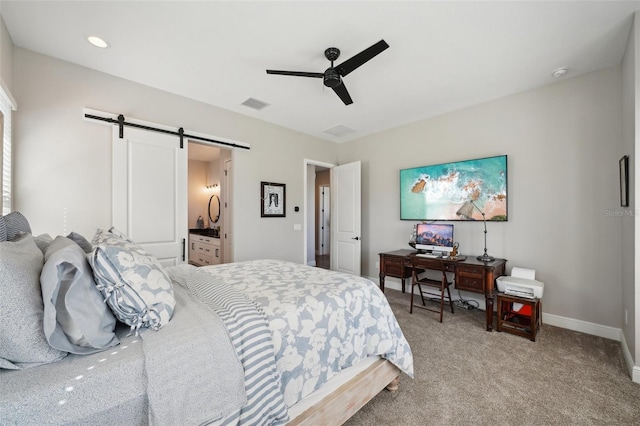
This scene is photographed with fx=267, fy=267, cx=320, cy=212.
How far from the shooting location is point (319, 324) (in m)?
1.45

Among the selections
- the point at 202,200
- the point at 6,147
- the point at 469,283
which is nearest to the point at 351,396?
the point at 469,283

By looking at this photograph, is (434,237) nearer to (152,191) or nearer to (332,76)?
(332,76)

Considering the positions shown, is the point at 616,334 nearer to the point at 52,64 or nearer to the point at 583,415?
the point at 583,415

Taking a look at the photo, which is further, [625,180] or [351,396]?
[625,180]

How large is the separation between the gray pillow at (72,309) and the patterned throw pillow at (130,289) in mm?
45

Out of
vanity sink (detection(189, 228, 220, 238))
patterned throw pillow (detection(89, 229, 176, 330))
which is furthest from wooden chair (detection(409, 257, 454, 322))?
vanity sink (detection(189, 228, 220, 238))

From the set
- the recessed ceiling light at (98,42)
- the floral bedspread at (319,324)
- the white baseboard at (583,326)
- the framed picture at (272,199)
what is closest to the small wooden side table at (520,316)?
the white baseboard at (583,326)

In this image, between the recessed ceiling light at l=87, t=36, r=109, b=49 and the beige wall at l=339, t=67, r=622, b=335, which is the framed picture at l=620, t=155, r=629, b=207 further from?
the recessed ceiling light at l=87, t=36, r=109, b=49

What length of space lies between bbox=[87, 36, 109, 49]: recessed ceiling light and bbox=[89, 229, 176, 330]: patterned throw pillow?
2202 mm

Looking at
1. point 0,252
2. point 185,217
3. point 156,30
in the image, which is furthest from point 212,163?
point 0,252

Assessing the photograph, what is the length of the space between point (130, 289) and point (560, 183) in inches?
156

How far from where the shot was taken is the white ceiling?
195 centimetres

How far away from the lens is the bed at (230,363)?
0.82 m

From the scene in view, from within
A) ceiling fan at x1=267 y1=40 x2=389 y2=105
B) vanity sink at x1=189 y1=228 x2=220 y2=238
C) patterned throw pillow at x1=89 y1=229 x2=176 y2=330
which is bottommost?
vanity sink at x1=189 y1=228 x2=220 y2=238
